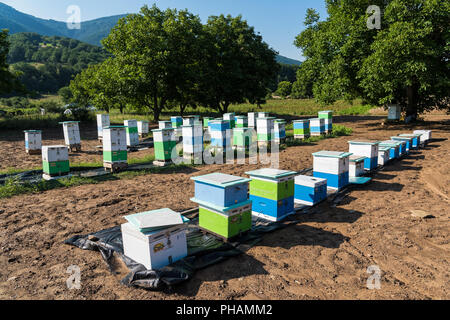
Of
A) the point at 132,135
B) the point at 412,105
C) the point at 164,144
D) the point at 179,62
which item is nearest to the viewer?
the point at 164,144

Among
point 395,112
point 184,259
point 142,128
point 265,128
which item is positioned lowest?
point 184,259

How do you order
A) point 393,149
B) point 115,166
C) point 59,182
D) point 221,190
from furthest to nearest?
1. point 393,149
2. point 115,166
3. point 59,182
4. point 221,190

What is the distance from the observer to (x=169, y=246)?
4188 millimetres

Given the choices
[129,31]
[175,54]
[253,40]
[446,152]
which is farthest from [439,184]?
[253,40]

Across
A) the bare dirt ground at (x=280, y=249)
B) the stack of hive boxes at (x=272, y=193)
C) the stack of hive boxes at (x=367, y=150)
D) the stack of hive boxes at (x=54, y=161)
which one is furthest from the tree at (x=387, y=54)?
the stack of hive boxes at (x=54, y=161)

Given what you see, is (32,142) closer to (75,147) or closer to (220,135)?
(75,147)

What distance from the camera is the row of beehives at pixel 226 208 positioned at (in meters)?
4.07

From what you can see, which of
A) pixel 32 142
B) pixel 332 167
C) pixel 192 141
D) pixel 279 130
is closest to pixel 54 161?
pixel 192 141

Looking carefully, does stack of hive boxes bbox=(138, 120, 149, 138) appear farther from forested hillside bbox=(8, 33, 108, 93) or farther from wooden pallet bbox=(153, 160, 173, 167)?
forested hillside bbox=(8, 33, 108, 93)

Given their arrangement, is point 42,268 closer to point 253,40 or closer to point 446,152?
point 446,152

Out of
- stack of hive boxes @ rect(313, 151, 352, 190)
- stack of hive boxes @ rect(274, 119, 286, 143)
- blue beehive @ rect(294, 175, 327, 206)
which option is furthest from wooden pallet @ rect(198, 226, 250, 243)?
stack of hive boxes @ rect(274, 119, 286, 143)

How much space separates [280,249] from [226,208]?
3.82 feet

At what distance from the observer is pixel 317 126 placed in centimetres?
1612

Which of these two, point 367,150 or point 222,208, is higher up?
point 367,150
